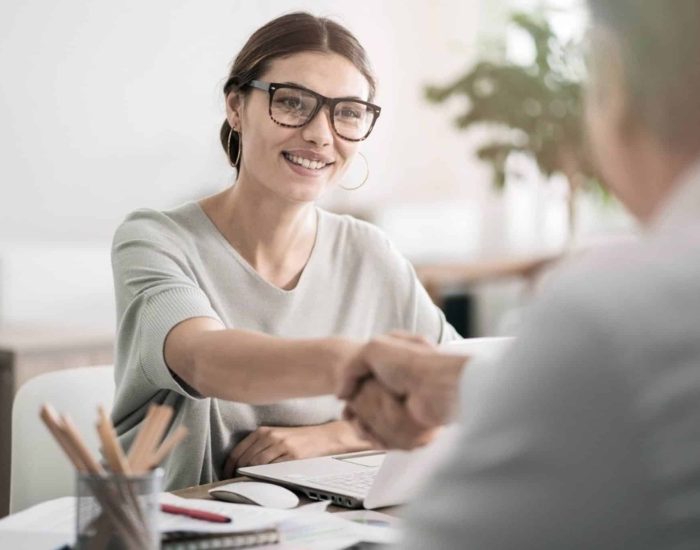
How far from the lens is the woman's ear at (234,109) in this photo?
2.01 m

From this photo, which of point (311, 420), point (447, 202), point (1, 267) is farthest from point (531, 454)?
point (447, 202)

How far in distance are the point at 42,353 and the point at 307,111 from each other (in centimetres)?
142

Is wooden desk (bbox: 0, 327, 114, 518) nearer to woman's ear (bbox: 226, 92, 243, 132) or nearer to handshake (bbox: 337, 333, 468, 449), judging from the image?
woman's ear (bbox: 226, 92, 243, 132)

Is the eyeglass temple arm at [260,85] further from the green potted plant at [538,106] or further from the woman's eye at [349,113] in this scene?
the green potted plant at [538,106]

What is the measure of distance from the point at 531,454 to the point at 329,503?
0.84m

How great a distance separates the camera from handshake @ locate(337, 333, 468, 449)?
4.02 ft

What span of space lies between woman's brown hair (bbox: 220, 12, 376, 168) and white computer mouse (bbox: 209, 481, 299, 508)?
2.67ft

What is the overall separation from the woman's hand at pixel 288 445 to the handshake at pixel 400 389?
1.30 ft

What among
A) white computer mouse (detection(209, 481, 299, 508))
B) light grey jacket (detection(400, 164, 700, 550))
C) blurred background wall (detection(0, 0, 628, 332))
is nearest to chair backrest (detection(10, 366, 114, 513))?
white computer mouse (detection(209, 481, 299, 508))

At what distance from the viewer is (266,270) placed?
1987 mm

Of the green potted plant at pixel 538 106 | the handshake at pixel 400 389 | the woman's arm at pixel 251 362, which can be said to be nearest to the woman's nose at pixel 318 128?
the woman's arm at pixel 251 362

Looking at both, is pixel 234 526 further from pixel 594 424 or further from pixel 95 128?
pixel 95 128

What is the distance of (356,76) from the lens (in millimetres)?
1976

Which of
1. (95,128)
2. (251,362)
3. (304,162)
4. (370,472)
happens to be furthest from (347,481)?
(95,128)
